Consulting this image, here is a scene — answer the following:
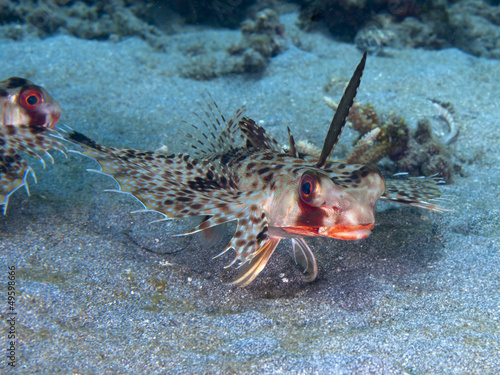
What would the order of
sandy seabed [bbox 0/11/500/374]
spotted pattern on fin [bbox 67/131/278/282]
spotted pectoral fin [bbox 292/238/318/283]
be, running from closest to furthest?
sandy seabed [bbox 0/11/500/374], spotted pattern on fin [bbox 67/131/278/282], spotted pectoral fin [bbox 292/238/318/283]

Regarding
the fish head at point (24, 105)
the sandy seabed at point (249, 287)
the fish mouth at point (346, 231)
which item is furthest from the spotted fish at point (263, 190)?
the fish head at point (24, 105)

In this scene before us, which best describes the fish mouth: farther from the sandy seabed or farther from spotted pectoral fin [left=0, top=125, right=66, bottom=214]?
spotted pectoral fin [left=0, top=125, right=66, bottom=214]

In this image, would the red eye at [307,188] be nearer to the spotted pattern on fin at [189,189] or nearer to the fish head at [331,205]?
the fish head at [331,205]

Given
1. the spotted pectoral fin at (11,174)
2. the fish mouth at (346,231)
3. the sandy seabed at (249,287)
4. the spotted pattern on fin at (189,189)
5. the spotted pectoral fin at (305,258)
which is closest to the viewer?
the sandy seabed at (249,287)

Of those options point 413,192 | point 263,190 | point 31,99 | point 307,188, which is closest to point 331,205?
point 307,188

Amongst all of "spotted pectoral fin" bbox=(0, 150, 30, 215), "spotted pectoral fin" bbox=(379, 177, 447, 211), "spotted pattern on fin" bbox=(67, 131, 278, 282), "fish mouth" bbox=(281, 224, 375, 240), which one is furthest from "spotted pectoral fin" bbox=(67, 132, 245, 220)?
"spotted pectoral fin" bbox=(379, 177, 447, 211)

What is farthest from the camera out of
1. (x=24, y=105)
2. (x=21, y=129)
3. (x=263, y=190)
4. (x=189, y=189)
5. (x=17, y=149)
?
(x=24, y=105)

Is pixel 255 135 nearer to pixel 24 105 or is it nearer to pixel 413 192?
pixel 413 192
